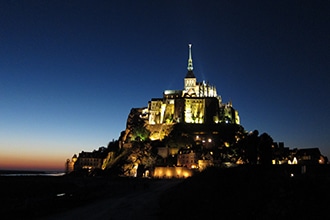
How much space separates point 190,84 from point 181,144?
126 ft

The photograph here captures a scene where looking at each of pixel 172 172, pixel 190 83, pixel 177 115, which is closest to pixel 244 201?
pixel 172 172

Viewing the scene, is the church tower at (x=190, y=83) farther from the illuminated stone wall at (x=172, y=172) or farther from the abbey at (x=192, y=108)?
A: the illuminated stone wall at (x=172, y=172)

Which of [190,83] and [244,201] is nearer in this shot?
[244,201]

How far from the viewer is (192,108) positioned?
10094 cm

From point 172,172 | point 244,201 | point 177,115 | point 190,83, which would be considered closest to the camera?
point 244,201

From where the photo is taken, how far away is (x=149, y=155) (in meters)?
77.7

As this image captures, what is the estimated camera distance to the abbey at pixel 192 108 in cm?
9856

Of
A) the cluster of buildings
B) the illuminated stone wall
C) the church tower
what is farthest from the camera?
the church tower

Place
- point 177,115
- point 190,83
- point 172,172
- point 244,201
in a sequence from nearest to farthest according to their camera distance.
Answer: point 244,201 < point 172,172 < point 177,115 < point 190,83

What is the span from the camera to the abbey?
9856 centimetres

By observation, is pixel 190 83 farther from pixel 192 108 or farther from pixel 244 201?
pixel 244 201

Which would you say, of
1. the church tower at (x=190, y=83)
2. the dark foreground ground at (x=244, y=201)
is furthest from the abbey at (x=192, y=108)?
the dark foreground ground at (x=244, y=201)

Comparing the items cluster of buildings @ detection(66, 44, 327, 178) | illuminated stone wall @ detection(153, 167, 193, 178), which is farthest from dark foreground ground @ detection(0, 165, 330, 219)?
cluster of buildings @ detection(66, 44, 327, 178)

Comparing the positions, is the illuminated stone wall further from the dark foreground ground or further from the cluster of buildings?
the dark foreground ground
